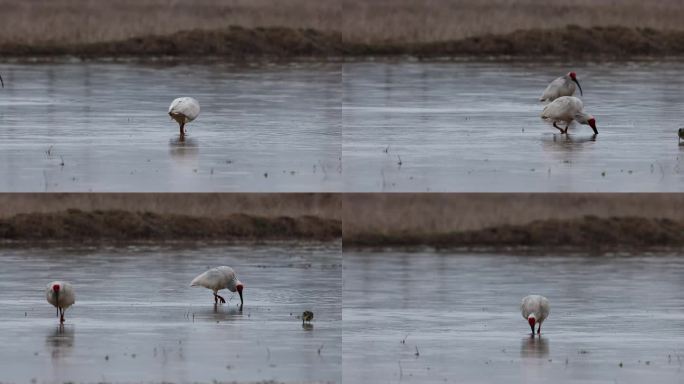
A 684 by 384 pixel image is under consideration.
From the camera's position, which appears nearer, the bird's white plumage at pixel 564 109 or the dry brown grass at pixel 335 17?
the bird's white plumage at pixel 564 109

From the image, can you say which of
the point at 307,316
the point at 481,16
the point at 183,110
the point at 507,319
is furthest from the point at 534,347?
the point at 481,16

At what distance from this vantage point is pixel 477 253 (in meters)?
34.4

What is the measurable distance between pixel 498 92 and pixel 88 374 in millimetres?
13201

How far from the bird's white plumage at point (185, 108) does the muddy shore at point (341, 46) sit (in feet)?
44.0

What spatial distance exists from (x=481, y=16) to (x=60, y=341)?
2245 centimetres

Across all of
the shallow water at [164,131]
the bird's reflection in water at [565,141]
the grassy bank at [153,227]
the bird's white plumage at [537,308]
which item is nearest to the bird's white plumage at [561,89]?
the bird's reflection in water at [565,141]

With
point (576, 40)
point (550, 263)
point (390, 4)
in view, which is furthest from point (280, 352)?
point (390, 4)

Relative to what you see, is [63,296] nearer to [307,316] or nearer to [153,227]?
[307,316]

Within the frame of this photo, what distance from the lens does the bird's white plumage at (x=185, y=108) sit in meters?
24.1

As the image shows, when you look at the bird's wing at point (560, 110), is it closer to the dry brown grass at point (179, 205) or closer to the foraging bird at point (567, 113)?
the foraging bird at point (567, 113)

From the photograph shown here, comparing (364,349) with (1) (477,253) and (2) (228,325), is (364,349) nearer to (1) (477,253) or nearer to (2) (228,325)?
(2) (228,325)

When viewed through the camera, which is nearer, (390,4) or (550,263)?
(550,263)

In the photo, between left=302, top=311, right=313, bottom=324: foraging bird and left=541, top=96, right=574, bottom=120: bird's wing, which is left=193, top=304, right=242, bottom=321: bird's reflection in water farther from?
left=541, top=96, right=574, bottom=120: bird's wing

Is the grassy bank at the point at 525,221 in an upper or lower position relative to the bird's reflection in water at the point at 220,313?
upper
